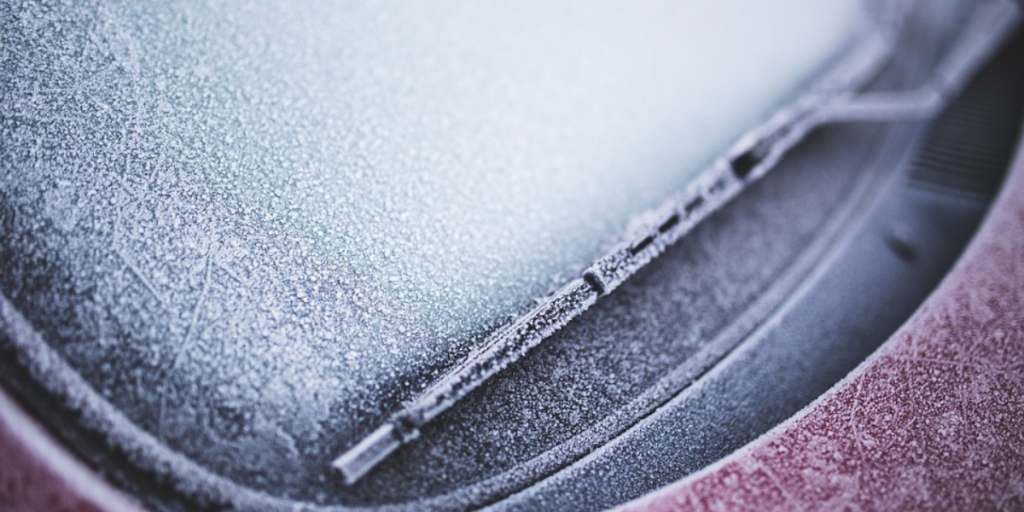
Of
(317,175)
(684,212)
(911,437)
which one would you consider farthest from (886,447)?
(317,175)

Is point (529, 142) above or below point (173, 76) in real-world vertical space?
below

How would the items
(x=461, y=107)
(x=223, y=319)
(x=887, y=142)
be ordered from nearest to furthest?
(x=223, y=319) → (x=461, y=107) → (x=887, y=142)

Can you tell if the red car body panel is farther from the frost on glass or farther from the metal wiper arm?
the metal wiper arm

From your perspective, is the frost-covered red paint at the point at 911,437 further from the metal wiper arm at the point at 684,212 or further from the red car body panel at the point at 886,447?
the metal wiper arm at the point at 684,212

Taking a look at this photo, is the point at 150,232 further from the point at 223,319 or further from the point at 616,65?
the point at 616,65

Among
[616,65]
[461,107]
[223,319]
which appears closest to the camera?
[223,319]

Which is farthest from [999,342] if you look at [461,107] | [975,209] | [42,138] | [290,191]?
[42,138]

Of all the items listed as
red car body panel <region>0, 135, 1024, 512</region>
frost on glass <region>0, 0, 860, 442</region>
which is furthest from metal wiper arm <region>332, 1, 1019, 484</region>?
red car body panel <region>0, 135, 1024, 512</region>
